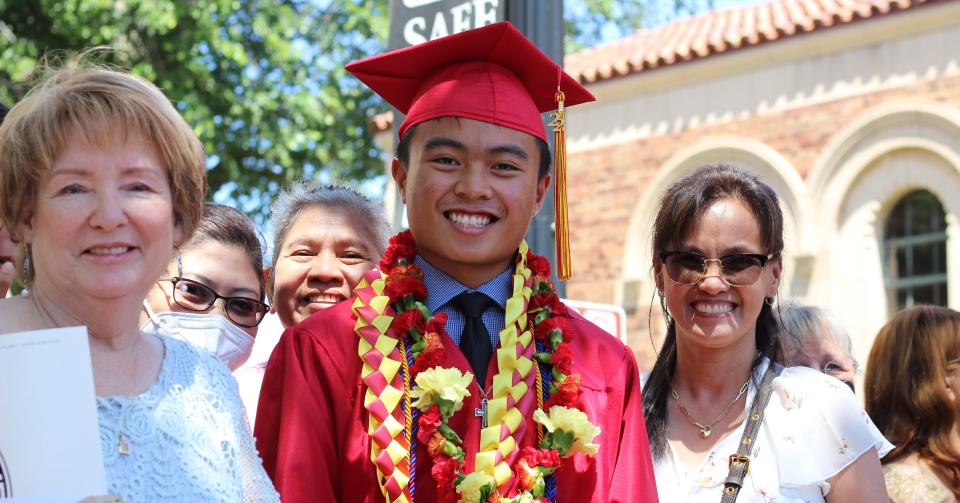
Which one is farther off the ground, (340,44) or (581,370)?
(340,44)

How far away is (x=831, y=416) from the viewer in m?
3.45

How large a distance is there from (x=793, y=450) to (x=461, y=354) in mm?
1107

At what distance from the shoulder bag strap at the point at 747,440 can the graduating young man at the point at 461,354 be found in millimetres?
436

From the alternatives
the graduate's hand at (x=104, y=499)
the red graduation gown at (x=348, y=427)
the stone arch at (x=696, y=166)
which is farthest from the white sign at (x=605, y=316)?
the stone arch at (x=696, y=166)

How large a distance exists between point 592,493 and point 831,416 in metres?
0.93

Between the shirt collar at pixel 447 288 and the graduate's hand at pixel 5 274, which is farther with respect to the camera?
the graduate's hand at pixel 5 274

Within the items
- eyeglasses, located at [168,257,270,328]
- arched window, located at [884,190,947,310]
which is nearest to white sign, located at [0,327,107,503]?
eyeglasses, located at [168,257,270,328]

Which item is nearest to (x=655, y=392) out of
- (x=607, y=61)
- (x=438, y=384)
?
(x=438, y=384)

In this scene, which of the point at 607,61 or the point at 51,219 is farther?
the point at 607,61

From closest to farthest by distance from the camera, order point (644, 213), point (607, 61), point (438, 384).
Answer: point (438, 384), point (644, 213), point (607, 61)

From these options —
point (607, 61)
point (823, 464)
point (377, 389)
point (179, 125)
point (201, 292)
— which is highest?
point (607, 61)

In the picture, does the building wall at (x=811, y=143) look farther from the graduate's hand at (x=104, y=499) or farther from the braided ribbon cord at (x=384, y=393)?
the graduate's hand at (x=104, y=499)

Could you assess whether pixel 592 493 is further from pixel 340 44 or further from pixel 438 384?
pixel 340 44

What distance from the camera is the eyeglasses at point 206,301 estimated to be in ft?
12.8
